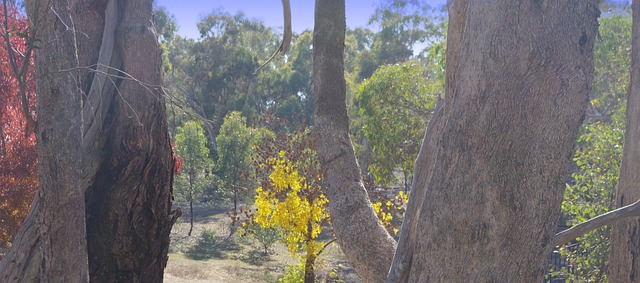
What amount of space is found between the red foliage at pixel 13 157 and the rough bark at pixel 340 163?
4589mm

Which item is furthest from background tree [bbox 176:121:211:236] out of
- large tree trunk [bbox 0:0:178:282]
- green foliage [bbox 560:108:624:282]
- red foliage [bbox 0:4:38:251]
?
large tree trunk [bbox 0:0:178:282]

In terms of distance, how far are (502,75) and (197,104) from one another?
112ft

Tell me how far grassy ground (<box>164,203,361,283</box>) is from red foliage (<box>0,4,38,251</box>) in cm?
515

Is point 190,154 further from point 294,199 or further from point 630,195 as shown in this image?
point 630,195

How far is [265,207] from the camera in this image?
10281 mm

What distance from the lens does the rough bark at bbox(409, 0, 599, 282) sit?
2264 millimetres

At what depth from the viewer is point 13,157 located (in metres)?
7.86

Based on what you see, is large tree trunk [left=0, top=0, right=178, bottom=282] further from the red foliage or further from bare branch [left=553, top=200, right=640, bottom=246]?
bare branch [left=553, top=200, right=640, bottom=246]

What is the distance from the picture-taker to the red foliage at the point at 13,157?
7.86 metres

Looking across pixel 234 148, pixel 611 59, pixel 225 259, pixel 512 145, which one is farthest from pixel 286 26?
pixel 234 148

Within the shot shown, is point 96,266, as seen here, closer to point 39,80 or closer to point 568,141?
point 39,80

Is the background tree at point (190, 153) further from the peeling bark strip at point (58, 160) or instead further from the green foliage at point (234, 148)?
the peeling bark strip at point (58, 160)

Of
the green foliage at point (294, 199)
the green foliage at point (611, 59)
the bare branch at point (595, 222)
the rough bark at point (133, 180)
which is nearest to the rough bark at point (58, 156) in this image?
the rough bark at point (133, 180)

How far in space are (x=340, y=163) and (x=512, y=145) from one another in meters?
2.30
